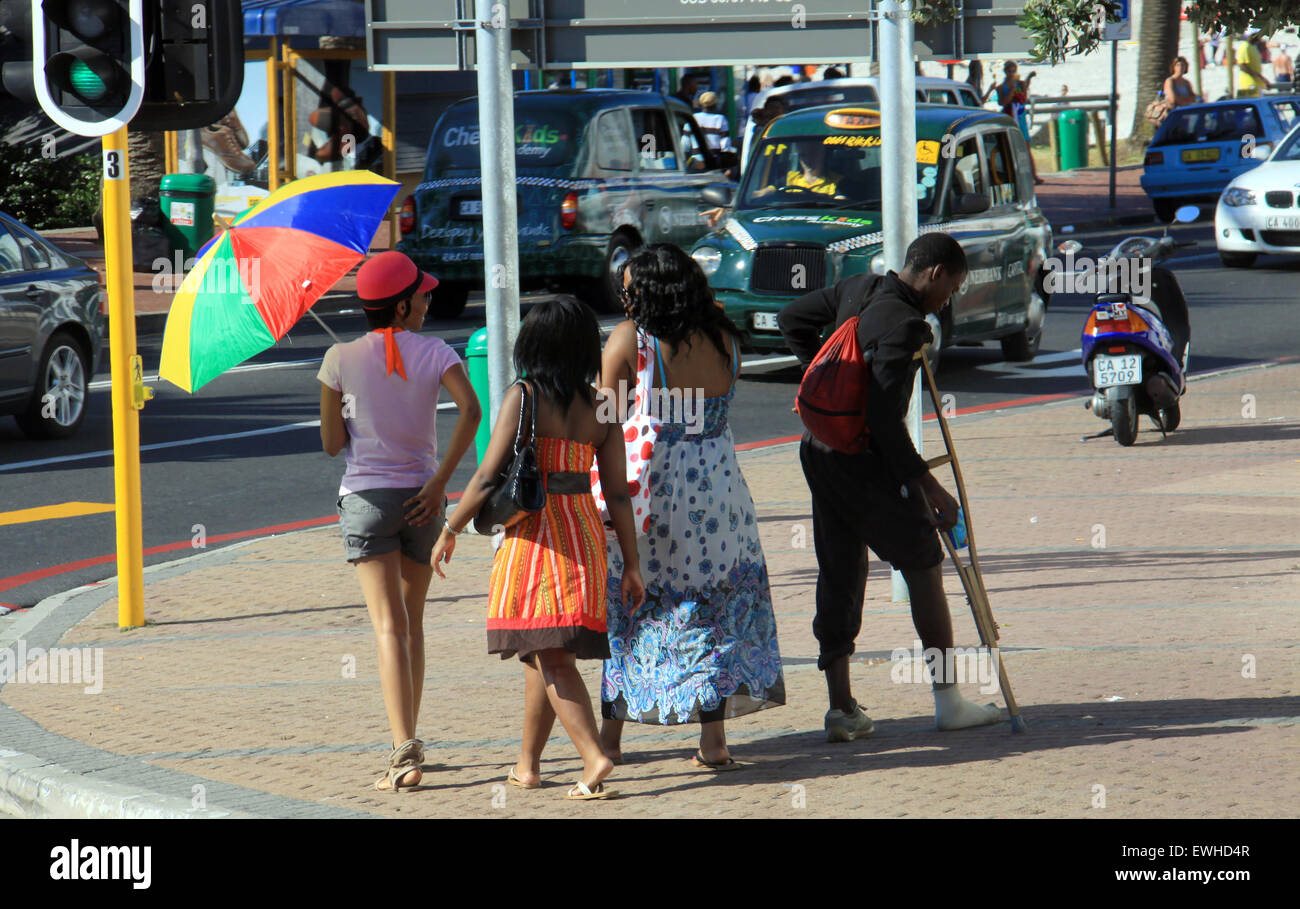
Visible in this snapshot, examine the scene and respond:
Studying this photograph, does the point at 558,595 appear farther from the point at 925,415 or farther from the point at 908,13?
the point at 925,415

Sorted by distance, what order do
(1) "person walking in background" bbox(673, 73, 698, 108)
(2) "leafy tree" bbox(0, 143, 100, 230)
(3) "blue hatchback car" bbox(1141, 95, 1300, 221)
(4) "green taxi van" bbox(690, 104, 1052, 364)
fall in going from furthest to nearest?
(1) "person walking in background" bbox(673, 73, 698, 108) → (3) "blue hatchback car" bbox(1141, 95, 1300, 221) → (2) "leafy tree" bbox(0, 143, 100, 230) → (4) "green taxi van" bbox(690, 104, 1052, 364)

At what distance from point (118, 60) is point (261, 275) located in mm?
1414

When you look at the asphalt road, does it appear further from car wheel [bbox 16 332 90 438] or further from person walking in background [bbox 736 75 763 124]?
person walking in background [bbox 736 75 763 124]

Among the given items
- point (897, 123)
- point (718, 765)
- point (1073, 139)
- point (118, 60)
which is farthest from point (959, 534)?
point (1073, 139)

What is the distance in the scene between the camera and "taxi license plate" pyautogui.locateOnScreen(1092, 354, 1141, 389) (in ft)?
38.3

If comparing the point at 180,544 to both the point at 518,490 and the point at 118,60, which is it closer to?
the point at 118,60

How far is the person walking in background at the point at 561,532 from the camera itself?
5.28m

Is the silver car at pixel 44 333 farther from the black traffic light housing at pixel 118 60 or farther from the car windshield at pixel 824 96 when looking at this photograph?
the car windshield at pixel 824 96

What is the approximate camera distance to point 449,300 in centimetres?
1944

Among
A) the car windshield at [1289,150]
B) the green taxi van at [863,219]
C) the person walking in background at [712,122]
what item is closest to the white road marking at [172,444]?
the green taxi van at [863,219]

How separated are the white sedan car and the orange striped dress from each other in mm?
17351

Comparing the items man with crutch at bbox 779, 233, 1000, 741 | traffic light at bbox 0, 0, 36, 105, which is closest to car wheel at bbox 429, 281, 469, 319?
traffic light at bbox 0, 0, 36, 105

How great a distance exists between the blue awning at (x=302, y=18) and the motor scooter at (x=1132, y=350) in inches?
535
